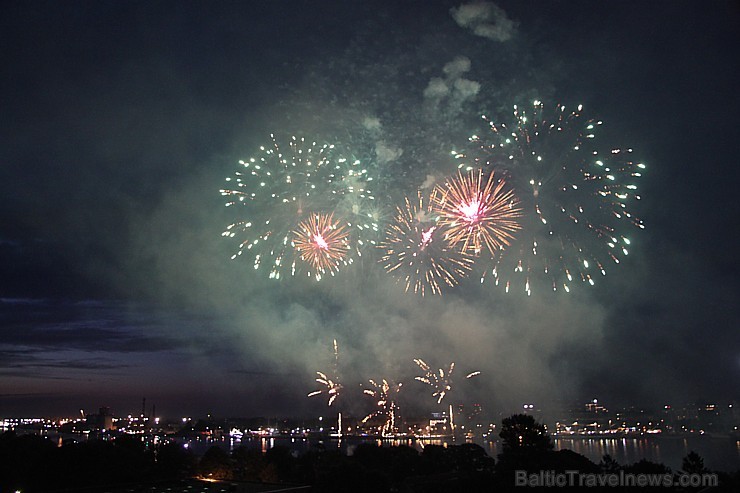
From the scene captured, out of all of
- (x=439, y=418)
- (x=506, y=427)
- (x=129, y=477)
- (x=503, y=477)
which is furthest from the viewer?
(x=439, y=418)

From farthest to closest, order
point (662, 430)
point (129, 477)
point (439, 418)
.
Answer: point (439, 418)
point (662, 430)
point (129, 477)

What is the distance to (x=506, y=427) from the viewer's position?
28484mm

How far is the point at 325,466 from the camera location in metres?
38.5

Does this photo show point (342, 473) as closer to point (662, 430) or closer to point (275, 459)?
point (275, 459)

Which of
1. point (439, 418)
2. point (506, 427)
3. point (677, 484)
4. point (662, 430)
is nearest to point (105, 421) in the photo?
point (439, 418)

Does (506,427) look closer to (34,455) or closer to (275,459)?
(275,459)

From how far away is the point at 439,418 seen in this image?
7146 inches

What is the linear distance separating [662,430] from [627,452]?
72096 mm

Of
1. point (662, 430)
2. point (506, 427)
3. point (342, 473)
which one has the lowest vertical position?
point (662, 430)

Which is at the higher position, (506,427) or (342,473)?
(506,427)

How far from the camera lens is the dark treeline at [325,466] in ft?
71.9

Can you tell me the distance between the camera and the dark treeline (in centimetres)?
2191

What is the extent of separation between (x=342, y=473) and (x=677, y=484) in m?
16.6

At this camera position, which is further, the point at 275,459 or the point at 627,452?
the point at 627,452
